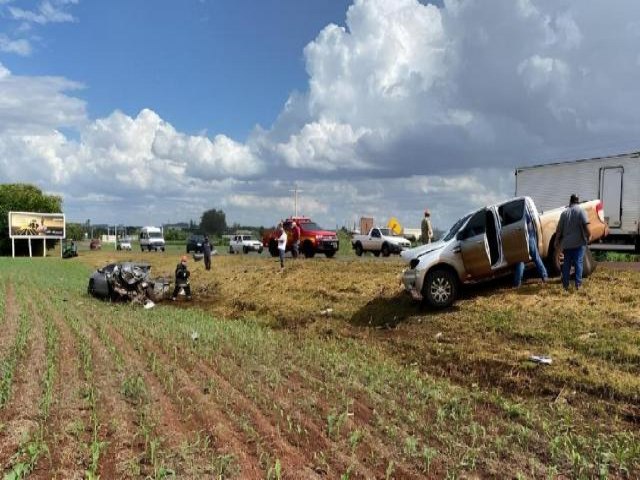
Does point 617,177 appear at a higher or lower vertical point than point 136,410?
higher

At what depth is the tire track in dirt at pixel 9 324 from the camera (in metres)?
11.9

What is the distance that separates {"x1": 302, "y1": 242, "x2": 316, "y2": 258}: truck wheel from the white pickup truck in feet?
15.3

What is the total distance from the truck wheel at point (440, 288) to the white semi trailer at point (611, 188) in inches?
426

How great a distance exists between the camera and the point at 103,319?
1655cm

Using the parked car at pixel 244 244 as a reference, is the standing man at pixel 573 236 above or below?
above

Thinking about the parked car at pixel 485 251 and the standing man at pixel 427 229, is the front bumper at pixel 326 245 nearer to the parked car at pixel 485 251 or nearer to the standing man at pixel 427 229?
the standing man at pixel 427 229

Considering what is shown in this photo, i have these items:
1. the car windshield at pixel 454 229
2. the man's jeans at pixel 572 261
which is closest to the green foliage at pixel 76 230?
the car windshield at pixel 454 229

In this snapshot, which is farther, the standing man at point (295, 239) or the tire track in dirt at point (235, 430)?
the standing man at point (295, 239)

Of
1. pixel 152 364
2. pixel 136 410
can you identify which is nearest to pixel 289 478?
pixel 136 410

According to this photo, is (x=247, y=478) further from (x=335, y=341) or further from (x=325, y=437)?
(x=335, y=341)

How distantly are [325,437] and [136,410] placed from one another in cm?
246

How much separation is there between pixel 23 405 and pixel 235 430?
9.37 ft

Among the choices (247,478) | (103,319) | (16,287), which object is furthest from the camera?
(16,287)

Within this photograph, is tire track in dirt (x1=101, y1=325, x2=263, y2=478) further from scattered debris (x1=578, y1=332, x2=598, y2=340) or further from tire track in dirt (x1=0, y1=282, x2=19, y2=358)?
scattered debris (x1=578, y1=332, x2=598, y2=340)
